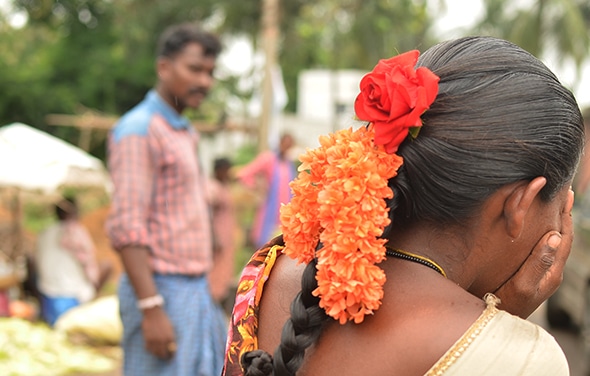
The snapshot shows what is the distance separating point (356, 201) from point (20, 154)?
243 inches

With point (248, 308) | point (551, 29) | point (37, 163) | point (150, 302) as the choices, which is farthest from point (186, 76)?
point (551, 29)

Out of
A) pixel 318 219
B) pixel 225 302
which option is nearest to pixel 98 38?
pixel 225 302

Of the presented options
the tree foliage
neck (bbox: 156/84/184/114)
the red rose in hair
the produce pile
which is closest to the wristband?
neck (bbox: 156/84/184/114)

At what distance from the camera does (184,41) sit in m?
3.79

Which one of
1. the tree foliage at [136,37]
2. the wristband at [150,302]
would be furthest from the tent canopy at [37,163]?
the tree foliage at [136,37]

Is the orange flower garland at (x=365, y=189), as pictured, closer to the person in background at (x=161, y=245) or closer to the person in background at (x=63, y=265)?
the person in background at (x=161, y=245)

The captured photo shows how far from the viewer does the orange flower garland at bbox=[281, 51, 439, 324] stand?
1452 millimetres

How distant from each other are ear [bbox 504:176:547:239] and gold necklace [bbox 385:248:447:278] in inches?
6.5

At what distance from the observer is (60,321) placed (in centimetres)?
779

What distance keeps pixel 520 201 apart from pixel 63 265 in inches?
284

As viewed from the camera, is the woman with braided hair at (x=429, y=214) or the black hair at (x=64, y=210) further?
the black hair at (x=64, y=210)

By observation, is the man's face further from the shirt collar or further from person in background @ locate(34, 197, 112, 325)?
person in background @ locate(34, 197, 112, 325)

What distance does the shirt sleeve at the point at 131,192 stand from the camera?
3225 mm

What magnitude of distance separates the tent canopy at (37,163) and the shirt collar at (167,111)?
352 centimetres
